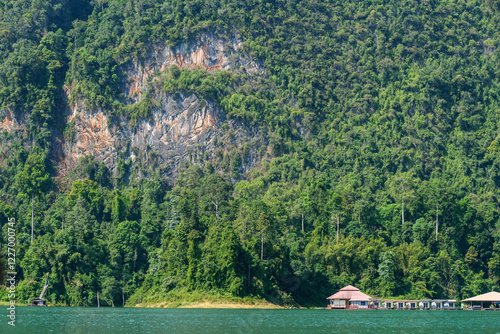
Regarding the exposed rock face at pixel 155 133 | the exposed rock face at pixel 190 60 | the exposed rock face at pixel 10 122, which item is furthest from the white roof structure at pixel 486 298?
the exposed rock face at pixel 10 122

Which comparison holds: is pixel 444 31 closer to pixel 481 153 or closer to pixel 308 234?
pixel 481 153

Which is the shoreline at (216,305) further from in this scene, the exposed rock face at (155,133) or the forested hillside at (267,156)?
the exposed rock face at (155,133)

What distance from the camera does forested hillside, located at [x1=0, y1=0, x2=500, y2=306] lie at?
86.8 meters

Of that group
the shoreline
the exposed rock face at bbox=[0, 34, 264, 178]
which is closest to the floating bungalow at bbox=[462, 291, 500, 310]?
the shoreline

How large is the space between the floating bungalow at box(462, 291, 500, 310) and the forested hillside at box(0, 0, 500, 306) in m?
3.85

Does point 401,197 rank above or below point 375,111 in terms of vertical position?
below

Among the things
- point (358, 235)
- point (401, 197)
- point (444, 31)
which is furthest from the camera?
point (444, 31)

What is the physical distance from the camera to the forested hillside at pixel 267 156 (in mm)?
86812

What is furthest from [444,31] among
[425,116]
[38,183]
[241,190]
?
[38,183]

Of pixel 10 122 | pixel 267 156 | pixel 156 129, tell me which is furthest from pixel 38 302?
pixel 267 156

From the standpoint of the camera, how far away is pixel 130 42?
128125 millimetres

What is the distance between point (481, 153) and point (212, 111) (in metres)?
48.1

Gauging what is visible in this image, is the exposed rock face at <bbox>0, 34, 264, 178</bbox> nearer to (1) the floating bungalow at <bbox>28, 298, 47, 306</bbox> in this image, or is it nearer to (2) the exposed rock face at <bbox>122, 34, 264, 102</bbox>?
(2) the exposed rock face at <bbox>122, 34, 264, 102</bbox>

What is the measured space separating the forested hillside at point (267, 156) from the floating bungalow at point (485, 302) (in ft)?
12.6
